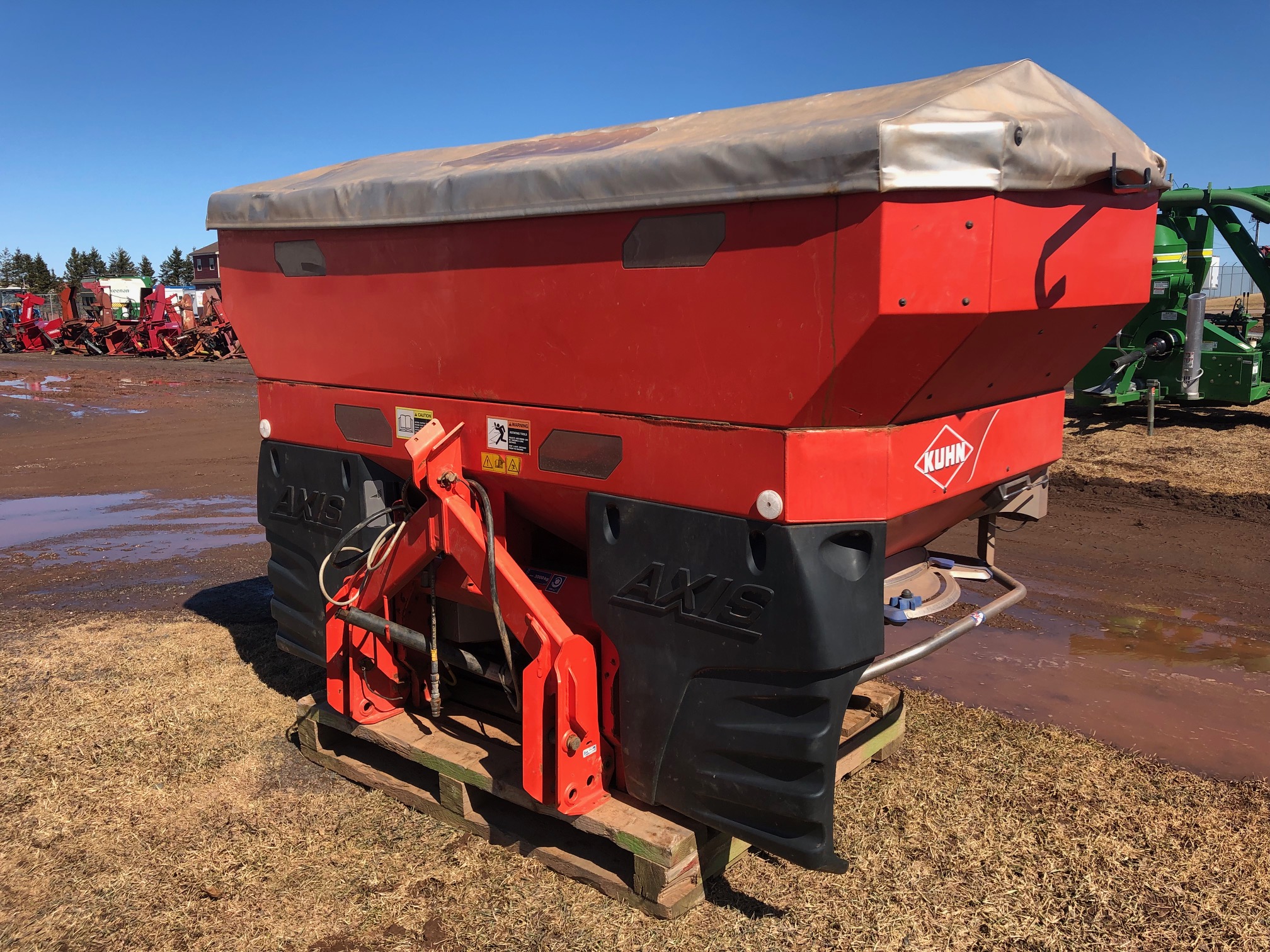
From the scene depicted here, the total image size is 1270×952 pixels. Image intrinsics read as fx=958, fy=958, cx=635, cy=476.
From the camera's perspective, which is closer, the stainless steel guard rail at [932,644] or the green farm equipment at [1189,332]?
the stainless steel guard rail at [932,644]

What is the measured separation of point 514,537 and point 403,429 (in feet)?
1.99

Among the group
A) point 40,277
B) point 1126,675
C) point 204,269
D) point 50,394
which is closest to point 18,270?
point 40,277

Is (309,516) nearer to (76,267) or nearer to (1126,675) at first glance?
(1126,675)

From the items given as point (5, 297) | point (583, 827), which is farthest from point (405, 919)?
point (5, 297)

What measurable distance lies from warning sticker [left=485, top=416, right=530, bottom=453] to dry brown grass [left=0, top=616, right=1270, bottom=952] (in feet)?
4.72

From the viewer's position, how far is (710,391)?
9.27ft

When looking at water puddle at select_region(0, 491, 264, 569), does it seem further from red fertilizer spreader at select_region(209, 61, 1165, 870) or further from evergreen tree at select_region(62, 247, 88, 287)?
evergreen tree at select_region(62, 247, 88, 287)

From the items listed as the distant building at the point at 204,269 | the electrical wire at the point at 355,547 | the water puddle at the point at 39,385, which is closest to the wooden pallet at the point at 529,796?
the electrical wire at the point at 355,547

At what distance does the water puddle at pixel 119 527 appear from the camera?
7.61 meters

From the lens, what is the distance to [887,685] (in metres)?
4.29

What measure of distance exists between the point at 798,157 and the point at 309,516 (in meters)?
2.72

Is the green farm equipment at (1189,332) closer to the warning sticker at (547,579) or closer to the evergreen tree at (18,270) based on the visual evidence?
the warning sticker at (547,579)

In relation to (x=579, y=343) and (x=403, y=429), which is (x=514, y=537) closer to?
(x=403, y=429)

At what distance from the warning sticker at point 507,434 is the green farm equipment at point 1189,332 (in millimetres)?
9384
